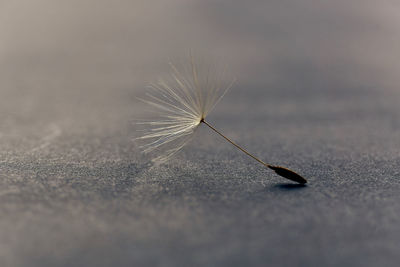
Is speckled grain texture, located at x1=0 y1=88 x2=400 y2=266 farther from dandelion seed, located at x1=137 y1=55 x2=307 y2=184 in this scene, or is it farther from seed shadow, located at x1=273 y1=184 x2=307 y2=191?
dandelion seed, located at x1=137 y1=55 x2=307 y2=184

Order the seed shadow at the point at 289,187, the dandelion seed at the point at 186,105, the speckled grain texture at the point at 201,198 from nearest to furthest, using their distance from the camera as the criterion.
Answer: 1. the speckled grain texture at the point at 201,198
2. the seed shadow at the point at 289,187
3. the dandelion seed at the point at 186,105

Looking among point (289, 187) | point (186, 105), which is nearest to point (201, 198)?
point (289, 187)

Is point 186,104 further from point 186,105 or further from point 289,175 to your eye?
point 289,175

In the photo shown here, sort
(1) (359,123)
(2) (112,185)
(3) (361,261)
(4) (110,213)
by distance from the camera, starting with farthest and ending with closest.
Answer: (1) (359,123)
(2) (112,185)
(4) (110,213)
(3) (361,261)

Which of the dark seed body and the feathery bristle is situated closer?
the dark seed body

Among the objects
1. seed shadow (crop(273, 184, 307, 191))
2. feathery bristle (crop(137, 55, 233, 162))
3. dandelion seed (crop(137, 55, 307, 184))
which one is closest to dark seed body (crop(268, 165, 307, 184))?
seed shadow (crop(273, 184, 307, 191))

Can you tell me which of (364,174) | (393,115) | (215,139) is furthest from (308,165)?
(393,115)

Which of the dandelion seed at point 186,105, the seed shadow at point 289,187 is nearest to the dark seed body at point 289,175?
the seed shadow at point 289,187

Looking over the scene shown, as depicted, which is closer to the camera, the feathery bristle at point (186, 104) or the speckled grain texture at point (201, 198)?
the speckled grain texture at point (201, 198)

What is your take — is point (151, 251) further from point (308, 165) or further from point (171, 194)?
point (308, 165)

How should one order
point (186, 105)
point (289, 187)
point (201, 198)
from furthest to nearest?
1. point (186, 105)
2. point (289, 187)
3. point (201, 198)

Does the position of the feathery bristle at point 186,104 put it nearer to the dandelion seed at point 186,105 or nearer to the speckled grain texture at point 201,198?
the dandelion seed at point 186,105
